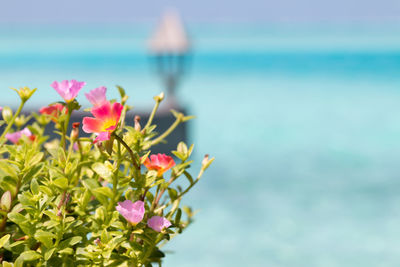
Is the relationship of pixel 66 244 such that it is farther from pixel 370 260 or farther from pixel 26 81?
pixel 26 81

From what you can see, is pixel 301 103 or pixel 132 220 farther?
pixel 301 103

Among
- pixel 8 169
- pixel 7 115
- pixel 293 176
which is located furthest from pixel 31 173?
pixel 293 176

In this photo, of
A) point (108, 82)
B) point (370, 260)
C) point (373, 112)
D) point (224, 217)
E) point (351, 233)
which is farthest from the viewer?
point (108, 82)

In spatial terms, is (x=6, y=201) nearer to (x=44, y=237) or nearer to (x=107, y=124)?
(x=44, y=237)

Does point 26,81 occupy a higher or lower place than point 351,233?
higher

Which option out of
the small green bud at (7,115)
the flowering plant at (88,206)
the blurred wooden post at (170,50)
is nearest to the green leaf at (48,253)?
the flowering plant at (88,206)

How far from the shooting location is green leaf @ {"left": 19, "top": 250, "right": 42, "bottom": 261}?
0.51m

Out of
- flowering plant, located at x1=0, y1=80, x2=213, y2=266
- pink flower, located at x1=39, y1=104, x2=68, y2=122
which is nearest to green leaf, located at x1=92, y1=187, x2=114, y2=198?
flowering plant, located at x1=0, y1=80, x2=213, y2=266

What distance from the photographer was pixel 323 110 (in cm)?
1018

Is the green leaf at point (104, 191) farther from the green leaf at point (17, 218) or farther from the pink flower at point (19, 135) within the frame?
the pink flower at point (19, 135)

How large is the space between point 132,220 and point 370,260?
303cm

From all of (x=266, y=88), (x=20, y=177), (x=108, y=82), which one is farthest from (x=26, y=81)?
(x=20, y=177)

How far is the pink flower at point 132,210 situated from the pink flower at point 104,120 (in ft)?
0.27

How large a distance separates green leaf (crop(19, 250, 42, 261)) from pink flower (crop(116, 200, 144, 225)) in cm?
11
